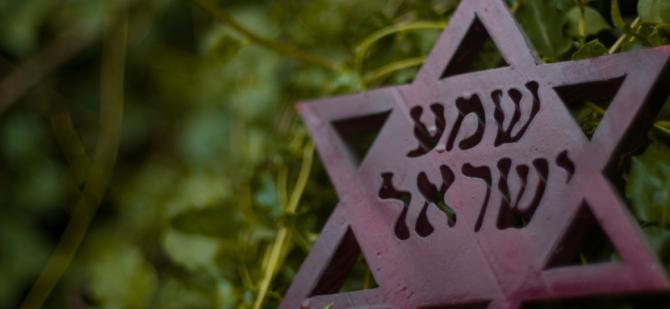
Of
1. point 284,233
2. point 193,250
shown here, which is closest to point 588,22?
point 284,233

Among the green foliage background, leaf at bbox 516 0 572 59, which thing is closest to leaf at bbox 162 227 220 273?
the green foliage background

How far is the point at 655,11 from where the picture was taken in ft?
1.82

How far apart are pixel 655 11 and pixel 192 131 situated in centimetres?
59

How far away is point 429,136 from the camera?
59cm

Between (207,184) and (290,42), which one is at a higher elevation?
(290,42)

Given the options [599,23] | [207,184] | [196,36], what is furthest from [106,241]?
[599,23]

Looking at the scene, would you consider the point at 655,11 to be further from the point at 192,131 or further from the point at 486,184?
the point at 192,131

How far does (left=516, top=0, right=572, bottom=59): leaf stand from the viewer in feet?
1.99

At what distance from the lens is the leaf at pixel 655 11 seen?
21.7 inches

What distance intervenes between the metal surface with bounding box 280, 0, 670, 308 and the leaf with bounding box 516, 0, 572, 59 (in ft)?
0.17

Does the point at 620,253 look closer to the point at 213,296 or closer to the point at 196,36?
the point at 213,296

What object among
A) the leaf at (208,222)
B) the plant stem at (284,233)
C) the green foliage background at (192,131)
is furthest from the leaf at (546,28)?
the leaf at (208,222)

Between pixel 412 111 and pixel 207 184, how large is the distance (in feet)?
1.09

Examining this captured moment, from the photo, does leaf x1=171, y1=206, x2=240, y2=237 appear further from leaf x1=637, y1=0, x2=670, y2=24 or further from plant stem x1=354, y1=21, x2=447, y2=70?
leaf x1=637, y1=0, x2=670, y2=24
